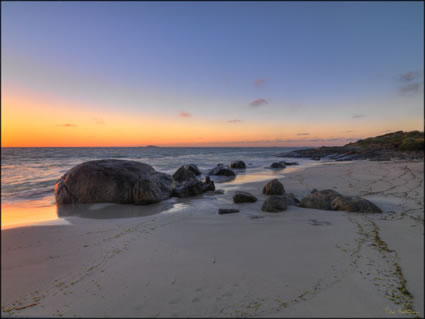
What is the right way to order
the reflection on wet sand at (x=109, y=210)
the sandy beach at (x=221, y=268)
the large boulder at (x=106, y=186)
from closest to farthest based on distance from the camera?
the sandy beach at (x=221, y=268), the reflection on wet sand at (x=109, y=210), the large boulder at (x=106, y=186)

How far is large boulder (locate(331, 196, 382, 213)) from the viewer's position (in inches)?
197

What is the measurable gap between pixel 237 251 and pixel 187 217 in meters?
2.30

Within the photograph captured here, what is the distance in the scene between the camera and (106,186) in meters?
7.00

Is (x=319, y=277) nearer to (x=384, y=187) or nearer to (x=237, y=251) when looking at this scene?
(x=237, y=251)

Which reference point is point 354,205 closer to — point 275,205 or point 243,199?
point 275,205

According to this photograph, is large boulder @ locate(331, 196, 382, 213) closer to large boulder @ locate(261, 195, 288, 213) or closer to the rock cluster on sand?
the rock cluster on sand

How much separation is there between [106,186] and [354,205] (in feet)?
24.0

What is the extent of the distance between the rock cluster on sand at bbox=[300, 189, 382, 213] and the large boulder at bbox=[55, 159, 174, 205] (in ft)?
16.0

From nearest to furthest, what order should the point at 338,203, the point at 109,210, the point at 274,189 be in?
the point at 338,203 → the point at 109,210 → the point at 274,189

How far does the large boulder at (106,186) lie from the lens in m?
6.83

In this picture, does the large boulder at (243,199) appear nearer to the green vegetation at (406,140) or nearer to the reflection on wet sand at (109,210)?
the reflection on wet sand at (109,210)

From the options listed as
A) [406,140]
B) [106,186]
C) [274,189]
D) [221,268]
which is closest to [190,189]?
[106,186]

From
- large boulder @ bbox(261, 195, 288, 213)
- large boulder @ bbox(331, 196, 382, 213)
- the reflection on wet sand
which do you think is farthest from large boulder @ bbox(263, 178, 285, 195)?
the reflection on wet sand

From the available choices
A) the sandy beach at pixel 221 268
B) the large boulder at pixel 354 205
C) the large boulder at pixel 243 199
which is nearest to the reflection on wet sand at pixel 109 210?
the sandy beach at pixel 221 268
